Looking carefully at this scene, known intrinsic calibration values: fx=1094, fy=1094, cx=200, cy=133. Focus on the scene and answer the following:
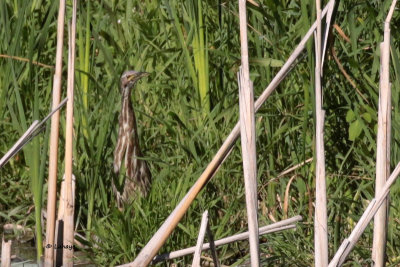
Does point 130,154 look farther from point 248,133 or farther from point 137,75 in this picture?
point 248,133

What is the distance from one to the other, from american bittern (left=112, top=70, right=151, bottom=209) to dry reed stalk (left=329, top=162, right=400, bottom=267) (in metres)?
1.95

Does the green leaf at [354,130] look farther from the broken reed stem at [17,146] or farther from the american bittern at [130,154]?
the broken reed stem at [17,146]

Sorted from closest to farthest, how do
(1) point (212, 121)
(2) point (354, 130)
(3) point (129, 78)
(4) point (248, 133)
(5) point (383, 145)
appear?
1. (4) point (248, 133)
2. (5) point (383, 145)
3. (2) point (354, 130)
4. (1) point (212, 121)
5. (3) point (129, 78)

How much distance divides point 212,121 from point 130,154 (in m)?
0.50

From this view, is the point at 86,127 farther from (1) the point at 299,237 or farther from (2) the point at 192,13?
(1) the point at 299,237

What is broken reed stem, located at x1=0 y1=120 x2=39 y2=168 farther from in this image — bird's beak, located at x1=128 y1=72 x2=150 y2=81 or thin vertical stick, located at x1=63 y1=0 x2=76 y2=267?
bird's beak, located at x1=128 y1=72 x2=150 y2=81

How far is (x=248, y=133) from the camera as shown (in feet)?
12.0

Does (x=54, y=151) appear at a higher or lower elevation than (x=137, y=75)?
lower

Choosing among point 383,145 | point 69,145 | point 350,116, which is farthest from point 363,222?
point 350,116

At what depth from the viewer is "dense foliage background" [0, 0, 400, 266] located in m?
4.96

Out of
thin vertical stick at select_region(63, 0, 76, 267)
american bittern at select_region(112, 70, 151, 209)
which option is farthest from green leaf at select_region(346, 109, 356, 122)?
thin vertical stick at select_region(63, 0, 76, 267)

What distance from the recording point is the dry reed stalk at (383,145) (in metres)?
3.88

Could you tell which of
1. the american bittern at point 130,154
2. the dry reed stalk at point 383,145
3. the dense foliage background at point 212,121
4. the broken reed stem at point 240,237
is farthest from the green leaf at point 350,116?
the american bittern at point 130,154

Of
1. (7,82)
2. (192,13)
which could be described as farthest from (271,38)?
(7,82)
